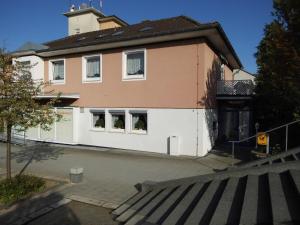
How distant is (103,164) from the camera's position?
40.7ft

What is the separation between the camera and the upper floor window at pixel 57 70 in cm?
1912

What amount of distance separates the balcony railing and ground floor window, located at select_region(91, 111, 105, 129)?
6.83 meters

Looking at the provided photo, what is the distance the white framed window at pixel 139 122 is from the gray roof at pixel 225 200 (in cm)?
764

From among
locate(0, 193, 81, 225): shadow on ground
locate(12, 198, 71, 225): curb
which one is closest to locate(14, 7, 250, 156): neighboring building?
locate(0, 193, 81, 225): shadow on ground

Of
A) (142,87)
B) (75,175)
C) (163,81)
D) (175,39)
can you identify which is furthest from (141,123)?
(75,175)

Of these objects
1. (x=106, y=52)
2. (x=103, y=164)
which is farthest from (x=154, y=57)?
(x=103, y=164)

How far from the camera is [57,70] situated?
19.6m

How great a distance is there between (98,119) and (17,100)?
31.8ft

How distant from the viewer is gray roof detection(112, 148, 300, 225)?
514 centimetres

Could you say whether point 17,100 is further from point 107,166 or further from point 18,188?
point 107,166

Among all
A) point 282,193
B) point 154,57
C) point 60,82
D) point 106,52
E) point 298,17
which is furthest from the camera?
point 60,82

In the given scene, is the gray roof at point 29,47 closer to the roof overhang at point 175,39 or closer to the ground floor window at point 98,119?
the roof overhang at point 175,39

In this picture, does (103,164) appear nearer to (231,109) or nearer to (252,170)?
(252,170)

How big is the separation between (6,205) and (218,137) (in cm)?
1432
